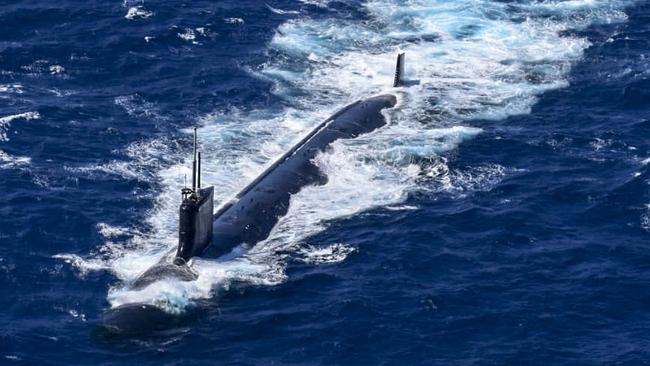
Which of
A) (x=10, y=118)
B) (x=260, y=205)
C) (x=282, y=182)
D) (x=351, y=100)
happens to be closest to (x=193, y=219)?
(x=260, y=205)

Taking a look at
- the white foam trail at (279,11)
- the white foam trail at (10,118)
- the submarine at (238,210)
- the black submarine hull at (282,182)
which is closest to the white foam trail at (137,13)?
the white foam trail at (279,11)

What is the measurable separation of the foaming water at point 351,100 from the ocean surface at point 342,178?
290 millimetres

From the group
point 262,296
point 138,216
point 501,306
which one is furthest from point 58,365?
point 501,306

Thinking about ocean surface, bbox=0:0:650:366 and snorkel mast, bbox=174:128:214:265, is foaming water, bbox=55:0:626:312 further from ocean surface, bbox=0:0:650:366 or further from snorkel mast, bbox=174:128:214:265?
snorkel mast, bbox=174:128:214:265

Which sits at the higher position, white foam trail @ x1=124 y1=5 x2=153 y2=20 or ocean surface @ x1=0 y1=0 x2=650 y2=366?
white foam trail @ x1=124 y1=5 x2=153 y2=20

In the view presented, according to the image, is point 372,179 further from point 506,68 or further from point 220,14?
point 220,14

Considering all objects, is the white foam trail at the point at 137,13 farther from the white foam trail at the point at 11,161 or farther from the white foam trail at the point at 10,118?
the white foam trail at the point at 11,161

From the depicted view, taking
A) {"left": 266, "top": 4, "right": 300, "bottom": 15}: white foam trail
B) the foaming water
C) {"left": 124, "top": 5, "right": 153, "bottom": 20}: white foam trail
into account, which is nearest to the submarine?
the foaming water

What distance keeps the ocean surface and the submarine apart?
131 centimetres

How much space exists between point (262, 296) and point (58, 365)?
16.2 metres

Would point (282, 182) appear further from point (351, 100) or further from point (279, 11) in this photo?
point (279, 11)

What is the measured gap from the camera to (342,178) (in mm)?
114562

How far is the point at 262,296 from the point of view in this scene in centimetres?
9462

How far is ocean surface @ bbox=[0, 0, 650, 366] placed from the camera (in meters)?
90.4
